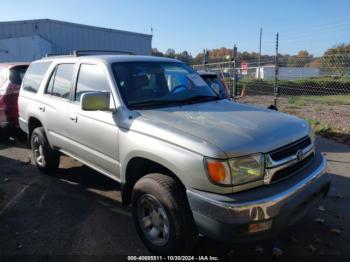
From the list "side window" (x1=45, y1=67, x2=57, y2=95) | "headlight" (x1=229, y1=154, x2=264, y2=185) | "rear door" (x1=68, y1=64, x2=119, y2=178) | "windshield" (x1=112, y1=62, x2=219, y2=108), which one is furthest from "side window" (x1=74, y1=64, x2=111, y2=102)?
"headlight" (x1=229, y1=154, x2=264, y2=185)

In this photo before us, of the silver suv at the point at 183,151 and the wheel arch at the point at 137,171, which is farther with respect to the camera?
the wheel arch at the point at 137,171

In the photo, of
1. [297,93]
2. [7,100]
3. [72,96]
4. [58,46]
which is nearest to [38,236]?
[72,96]

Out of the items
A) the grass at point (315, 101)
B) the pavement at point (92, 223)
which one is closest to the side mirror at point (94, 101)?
the pavement at point (92, 223)

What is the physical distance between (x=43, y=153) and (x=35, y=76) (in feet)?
4.20

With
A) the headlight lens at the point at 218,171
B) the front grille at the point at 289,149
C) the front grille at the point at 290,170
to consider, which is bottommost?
the front grille at the point at 290,170

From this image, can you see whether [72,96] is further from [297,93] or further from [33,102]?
[297,93]

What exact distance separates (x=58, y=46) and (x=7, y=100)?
14.2 metres

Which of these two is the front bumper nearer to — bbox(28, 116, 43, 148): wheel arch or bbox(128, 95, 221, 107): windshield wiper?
bbox(128, 95, 221, 107): windshield wiper

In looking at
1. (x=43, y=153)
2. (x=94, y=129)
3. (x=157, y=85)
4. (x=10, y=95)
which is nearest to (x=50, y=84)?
(x=43, y=153)

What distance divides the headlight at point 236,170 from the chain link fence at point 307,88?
5.56 metres

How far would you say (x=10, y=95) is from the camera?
24.1 ft

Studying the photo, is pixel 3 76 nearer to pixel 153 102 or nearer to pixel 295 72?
pixel 153 102

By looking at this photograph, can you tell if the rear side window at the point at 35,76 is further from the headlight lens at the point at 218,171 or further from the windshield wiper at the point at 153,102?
the headlight lens at the point at 218,171

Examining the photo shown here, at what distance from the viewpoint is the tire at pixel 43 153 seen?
5.38m
